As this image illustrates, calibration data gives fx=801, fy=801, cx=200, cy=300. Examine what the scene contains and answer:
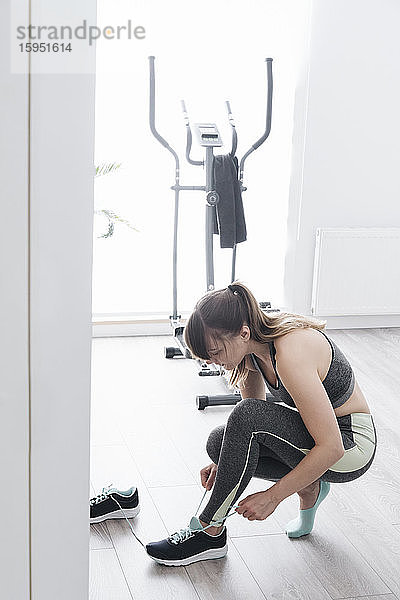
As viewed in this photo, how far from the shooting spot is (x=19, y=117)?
97cm

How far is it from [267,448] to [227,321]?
0.38 meters

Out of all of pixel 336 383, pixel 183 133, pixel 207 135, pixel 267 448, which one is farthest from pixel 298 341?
pixel 183 133

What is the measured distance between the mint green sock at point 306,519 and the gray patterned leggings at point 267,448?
0.17 m

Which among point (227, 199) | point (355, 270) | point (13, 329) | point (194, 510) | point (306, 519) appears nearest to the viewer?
point (13, 329)

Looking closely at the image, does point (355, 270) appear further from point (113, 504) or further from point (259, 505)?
point (259, 505)

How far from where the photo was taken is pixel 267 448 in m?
2.15

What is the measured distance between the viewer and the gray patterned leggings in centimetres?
207

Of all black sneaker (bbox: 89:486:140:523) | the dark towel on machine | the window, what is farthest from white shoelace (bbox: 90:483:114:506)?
the window

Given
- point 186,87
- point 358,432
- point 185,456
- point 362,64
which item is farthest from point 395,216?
point 358,432

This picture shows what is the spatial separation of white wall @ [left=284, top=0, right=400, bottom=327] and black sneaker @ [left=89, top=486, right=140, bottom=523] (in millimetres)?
2274

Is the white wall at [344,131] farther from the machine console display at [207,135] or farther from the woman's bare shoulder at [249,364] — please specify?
the woman's bare shoulder at [249,364]

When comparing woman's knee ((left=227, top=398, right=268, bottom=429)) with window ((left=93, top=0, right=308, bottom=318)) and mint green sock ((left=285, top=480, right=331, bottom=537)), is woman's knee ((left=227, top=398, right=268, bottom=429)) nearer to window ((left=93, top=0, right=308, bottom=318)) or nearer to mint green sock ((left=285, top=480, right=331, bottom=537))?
mint green sock ((left=285, top=480, right=331, bottom=537))

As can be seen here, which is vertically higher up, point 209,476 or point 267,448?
point 267,448

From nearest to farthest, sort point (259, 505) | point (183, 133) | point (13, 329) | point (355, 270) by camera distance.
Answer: point (13, 329) → point (259, 505) → point (183, 133) → point (355, 270)
